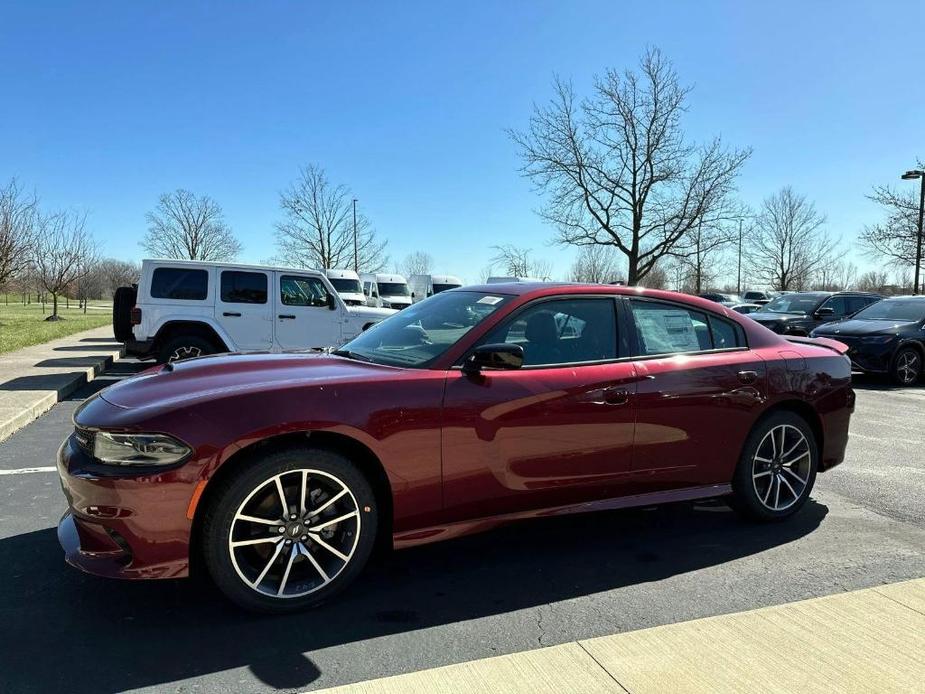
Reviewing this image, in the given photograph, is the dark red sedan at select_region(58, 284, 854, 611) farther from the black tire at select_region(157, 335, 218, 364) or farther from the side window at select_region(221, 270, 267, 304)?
the side window at select_region(221, 270, 267, 304)

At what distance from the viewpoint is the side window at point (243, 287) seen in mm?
10219

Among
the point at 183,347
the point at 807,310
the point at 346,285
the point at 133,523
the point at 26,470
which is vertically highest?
the point at 346,285

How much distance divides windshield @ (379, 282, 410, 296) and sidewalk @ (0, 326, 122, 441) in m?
12.3

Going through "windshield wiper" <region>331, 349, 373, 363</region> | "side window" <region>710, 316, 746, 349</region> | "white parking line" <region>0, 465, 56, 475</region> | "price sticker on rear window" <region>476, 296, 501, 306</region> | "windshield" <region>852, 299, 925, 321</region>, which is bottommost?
"white parking line" <region>0, 465, 56, 475</region>

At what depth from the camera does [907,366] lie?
38.0ft

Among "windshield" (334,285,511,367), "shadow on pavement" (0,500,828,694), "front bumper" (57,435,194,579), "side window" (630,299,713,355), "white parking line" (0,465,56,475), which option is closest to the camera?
"shadow on pavement" (0,500,828,694)

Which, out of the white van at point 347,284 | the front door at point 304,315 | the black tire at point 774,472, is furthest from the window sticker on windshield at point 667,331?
the white van at point 347,284

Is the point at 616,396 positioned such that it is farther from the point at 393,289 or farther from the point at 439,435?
the point at 393,289

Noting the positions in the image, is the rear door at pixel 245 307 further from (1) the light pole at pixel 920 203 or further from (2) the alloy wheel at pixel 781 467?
(1) the light pole at pixel 920 203

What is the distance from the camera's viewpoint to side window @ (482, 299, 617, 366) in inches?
144

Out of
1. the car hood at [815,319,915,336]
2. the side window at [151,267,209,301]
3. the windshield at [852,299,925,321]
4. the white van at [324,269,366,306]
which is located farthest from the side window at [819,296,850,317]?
the side window at [151,267,209,301]

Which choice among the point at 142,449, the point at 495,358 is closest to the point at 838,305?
the point at 495,358

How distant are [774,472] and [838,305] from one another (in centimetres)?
1387

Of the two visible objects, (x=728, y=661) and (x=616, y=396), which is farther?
(x=616, y=396)
